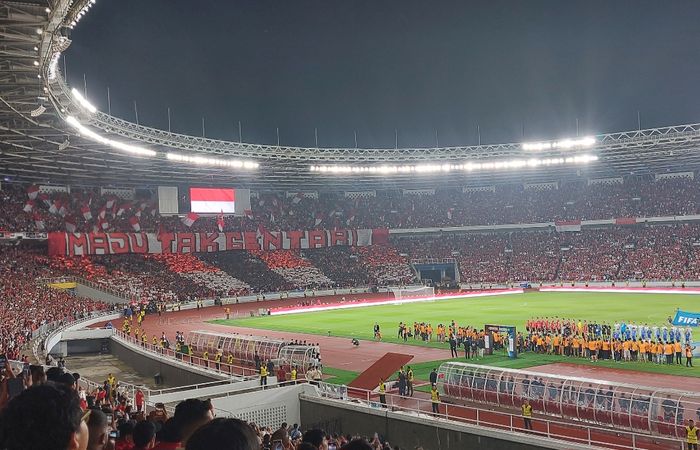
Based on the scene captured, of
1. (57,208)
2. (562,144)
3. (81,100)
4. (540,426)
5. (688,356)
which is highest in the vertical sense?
(562,144)

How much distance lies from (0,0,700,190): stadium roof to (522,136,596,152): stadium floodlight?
0.71 m

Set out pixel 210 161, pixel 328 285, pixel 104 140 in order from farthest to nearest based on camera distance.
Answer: pixel 328 285 → pixel 210 161 → pixel 104 140

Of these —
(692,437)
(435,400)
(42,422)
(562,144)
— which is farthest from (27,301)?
(42,422)

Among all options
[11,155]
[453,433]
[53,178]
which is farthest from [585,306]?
[53,178]

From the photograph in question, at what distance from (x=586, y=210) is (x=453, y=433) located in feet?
237

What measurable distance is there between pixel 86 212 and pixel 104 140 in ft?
81.8

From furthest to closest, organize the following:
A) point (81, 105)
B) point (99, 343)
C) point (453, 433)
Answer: point (99, 343) → point (81, 105) → point (453, 433)

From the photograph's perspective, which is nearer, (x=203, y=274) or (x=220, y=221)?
(x=203, y=274)

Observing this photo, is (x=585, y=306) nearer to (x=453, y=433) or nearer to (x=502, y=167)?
(x=502, y=167)

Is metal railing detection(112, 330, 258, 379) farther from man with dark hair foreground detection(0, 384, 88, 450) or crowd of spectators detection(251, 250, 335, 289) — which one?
crowd of spectators detection(251, 250, 335, 289)

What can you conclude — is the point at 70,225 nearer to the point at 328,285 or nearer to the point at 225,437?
the point at 328,285

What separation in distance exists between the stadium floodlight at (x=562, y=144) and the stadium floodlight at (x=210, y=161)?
28224mm

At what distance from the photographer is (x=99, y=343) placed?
46.2 metres

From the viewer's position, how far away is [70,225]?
6869 centimetres
